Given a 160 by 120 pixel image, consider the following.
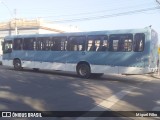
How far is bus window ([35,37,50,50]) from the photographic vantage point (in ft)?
82.3

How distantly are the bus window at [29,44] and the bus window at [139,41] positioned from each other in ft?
29.8

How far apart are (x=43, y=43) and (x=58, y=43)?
1.63 metres

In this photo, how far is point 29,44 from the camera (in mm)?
26719

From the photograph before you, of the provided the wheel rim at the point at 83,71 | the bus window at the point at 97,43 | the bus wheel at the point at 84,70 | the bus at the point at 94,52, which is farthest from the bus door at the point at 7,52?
the bus window at the point at 97,43

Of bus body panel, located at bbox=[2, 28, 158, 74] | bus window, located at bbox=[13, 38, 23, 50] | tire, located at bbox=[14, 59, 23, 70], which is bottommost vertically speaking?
tire, located at bbox=[14, 59, 23, 70]

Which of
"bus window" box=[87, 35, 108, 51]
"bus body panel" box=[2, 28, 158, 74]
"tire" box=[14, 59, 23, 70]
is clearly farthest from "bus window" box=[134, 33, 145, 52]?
"tire" box=[14, 59, 23, 70]

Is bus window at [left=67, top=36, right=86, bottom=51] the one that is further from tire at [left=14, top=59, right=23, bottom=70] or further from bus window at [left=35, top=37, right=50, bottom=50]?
tire at [left=14, top=59, right=23, bottom=70]

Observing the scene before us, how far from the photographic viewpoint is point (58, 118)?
9.37m

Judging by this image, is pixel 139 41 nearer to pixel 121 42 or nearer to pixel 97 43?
pixel 121 42

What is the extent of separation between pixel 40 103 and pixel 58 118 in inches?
93.4

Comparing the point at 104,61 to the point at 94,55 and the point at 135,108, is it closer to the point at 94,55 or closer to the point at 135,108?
the point at 94,55

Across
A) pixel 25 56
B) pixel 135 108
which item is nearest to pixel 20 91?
pixel 135 108

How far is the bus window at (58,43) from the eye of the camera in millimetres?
23938

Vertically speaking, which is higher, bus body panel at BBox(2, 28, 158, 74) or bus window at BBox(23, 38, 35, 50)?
bus window at BBox(23, 38, 35, 50)
